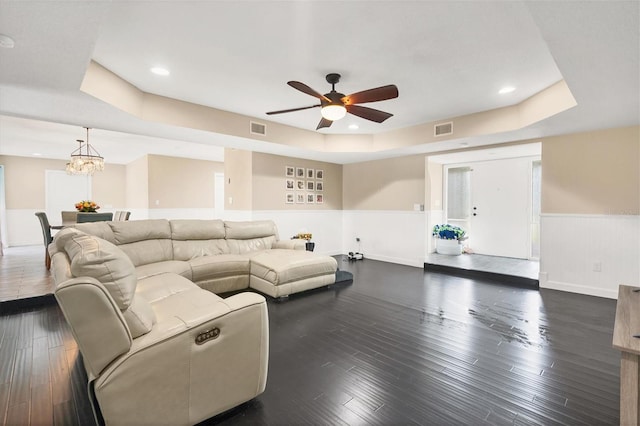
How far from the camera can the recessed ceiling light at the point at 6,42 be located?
1.89 m

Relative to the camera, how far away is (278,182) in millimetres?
6004

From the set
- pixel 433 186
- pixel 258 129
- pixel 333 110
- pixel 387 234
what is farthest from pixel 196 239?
pixel 433 186

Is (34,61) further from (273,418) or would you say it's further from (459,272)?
(459,272)

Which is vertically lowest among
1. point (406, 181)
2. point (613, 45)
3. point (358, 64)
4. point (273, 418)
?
point (273, 418)

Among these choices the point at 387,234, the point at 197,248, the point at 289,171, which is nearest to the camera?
the point at 197,248

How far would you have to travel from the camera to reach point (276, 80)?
10.6 ft

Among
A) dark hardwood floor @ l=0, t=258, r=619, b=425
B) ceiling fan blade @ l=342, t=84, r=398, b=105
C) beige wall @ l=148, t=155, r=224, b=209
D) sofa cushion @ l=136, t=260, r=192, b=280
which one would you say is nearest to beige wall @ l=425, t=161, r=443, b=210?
dark hardwood floor @ l=0, t=258, r=619, b=425

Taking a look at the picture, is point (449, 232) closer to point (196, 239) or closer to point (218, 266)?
point (218, 266)

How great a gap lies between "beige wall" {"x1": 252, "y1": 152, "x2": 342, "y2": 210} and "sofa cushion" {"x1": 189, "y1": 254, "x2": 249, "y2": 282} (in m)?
1.80

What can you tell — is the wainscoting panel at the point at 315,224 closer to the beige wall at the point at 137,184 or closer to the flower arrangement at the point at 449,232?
the flower arrangement at the point at 449,232

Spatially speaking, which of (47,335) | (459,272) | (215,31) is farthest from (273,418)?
(459,272)

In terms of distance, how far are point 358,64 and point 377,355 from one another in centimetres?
270

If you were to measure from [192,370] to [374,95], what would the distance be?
2600mm

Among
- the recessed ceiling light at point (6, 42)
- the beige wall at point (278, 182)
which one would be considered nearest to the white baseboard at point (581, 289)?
the beige wall at point (278, 182)
